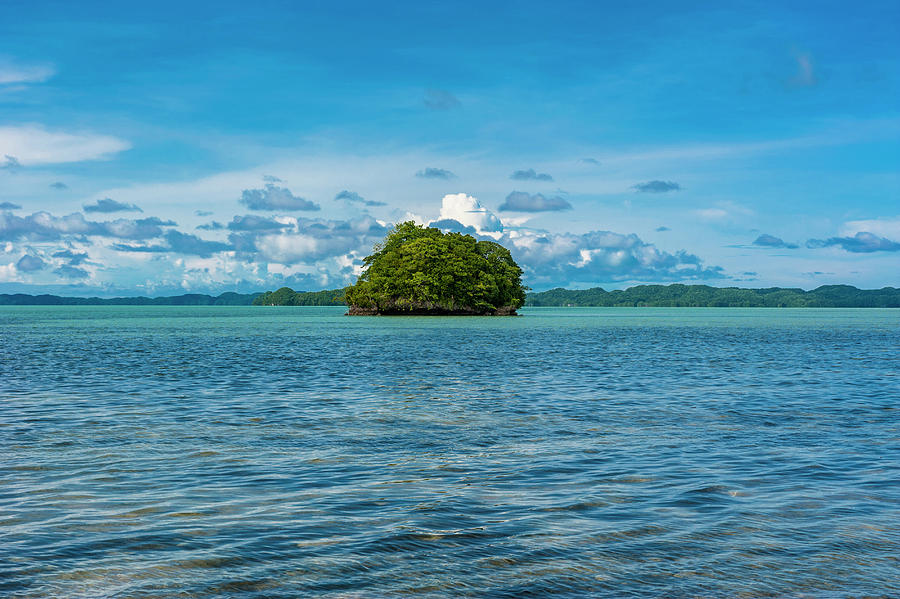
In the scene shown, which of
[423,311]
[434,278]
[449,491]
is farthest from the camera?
[423,311]

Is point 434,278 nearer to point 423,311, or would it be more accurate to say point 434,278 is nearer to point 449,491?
point 423,311

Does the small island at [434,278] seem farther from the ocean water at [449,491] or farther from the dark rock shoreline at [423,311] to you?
the ocean water at [449,491]

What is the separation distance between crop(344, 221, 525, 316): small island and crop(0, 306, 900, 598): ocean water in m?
112

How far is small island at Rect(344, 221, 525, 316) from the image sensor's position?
142 meters

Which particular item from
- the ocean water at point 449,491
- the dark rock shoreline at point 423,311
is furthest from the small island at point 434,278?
the ocean water at point 449,491

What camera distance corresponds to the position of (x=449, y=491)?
13.0m

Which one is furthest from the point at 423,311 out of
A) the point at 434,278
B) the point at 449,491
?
the point at 449,491

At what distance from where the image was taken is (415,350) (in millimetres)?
54312

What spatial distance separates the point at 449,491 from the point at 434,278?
127386 mm

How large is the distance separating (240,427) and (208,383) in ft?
41.8

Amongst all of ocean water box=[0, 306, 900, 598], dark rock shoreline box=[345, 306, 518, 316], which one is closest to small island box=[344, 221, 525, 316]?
dark rock shoreline box=[345, 306, 518, 316]

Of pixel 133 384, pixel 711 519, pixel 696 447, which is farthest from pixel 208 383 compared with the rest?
pixel 711 519

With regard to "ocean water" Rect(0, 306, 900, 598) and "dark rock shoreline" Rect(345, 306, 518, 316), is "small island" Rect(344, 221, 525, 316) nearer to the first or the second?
"dark rock shoreline" Rect(345, 306, 518, 316)

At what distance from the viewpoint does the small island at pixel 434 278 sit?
14212cm
